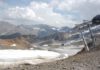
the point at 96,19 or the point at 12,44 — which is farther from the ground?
the point at 12,44

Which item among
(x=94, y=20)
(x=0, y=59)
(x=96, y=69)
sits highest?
(x=94, y=20)

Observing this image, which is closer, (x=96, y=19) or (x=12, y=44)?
(x=96, y=19)

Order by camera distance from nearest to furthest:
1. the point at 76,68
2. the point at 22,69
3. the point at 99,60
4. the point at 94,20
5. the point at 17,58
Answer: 1. the point at 76,68
2. the point at 22,69
3. the point at 99,60
4. the point at 94,20
5. the point at 17,58

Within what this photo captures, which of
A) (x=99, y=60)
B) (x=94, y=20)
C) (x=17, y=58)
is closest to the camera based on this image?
(x=99, y=60)

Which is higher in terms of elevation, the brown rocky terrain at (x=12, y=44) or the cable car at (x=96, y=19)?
the brown rocky terrain at (x=12, y=44)

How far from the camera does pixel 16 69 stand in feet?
51.5

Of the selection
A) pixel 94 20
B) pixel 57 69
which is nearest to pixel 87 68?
pixel 57 69

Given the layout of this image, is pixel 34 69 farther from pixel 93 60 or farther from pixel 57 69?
pixel 93 60

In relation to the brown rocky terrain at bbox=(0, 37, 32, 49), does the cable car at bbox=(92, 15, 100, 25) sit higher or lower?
lower

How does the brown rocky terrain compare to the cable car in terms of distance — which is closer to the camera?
the cable car

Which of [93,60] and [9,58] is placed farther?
[9,58]

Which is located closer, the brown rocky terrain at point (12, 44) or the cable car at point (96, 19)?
the cable car at point (96, 19)

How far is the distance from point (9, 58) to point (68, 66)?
550 inches

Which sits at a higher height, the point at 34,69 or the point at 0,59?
the point at 0,59
